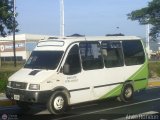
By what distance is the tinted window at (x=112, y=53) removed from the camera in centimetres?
1573

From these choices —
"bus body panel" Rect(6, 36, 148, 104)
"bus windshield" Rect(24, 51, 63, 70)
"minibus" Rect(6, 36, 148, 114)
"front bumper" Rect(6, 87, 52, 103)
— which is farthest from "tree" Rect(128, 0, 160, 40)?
"front bumper" Rect(6, 87, 52, 103)

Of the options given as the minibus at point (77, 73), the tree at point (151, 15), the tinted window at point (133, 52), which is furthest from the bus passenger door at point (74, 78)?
the tree at point (151, 15)

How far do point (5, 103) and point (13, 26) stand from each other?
1850 cm

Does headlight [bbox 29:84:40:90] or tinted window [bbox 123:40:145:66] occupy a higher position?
tinted window [bbox 123:40:145:66]

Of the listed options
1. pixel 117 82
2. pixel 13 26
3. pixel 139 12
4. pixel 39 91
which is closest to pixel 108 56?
pixel 117 82

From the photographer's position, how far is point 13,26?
33.6m

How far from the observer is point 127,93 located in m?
16.4

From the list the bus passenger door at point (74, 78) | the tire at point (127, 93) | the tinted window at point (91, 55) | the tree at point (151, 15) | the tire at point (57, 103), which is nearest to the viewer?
the tire at point (57, 103)

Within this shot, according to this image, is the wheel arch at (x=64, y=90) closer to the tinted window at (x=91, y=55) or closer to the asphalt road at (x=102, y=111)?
the asphalt road at (x=102, y=111)

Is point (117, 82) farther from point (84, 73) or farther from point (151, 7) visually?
point (151, 7)

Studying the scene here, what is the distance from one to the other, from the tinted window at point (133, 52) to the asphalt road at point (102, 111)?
151 centimetres

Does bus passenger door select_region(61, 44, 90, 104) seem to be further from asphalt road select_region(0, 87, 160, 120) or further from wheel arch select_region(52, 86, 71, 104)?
asphalt road select_region(0, 87, 160, 120)

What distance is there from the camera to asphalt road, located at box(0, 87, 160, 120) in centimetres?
1273

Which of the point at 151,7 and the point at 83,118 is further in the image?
the point at 151,7
